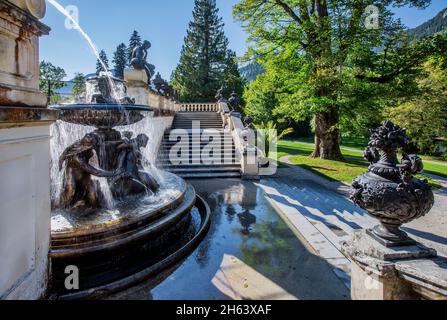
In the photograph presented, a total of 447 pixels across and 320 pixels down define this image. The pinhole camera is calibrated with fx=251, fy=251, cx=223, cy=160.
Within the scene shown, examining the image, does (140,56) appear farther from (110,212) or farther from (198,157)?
(110,212)

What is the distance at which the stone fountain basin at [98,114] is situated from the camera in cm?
451

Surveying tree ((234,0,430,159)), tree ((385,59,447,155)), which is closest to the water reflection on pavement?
tree ((234,0,430,159))

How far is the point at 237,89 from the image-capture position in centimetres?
3972

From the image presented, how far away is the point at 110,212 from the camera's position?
4.27 meters

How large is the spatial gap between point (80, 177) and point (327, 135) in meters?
13.5

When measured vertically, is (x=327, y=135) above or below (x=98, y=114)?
below

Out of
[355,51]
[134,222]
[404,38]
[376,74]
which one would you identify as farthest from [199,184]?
[404,38]

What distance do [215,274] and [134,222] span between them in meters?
1.51

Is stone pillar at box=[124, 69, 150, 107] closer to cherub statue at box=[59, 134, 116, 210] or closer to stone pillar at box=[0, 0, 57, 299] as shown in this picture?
cherub statue at box=[59, 134, 116, 210]

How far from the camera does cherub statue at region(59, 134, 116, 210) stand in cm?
434

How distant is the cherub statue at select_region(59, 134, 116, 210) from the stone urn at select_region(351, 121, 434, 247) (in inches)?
159

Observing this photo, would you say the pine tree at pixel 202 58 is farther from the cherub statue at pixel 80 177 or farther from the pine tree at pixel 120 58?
the cherub statue at pixel 80 177

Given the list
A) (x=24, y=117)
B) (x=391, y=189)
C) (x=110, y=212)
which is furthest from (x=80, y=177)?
(x=391, y=189)
